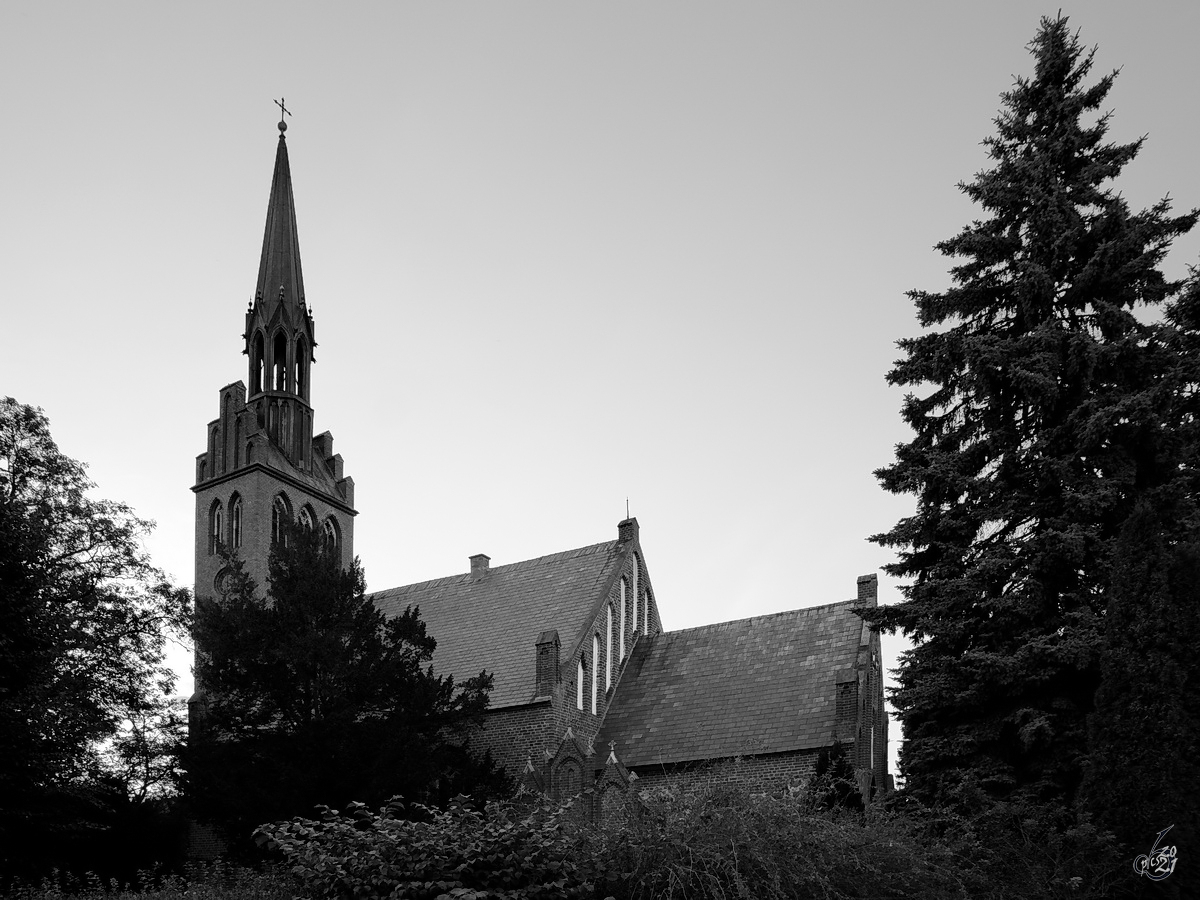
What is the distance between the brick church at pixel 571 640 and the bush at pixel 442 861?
11.7 m

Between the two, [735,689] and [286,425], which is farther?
[286,425]

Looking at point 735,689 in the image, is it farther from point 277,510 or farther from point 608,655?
point 277,510

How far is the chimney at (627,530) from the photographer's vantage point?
103 feet

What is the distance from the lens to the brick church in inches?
1037

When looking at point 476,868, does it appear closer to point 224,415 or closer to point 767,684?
point 767,684

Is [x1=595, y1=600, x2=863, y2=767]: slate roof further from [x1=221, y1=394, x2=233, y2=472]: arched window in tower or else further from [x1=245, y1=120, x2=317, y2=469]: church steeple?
[x1=221, y1=394, x2=233, y2=472]: arched window in tower

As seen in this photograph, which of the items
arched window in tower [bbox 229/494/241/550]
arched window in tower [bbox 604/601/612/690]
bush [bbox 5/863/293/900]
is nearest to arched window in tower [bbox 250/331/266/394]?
arched window in tower [bbox 229/494/241/550]

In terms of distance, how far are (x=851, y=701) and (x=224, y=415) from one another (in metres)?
21.2

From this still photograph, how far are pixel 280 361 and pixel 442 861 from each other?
28095 mm

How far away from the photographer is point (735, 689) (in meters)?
27.8

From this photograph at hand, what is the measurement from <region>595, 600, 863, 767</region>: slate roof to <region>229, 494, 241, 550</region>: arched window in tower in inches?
495

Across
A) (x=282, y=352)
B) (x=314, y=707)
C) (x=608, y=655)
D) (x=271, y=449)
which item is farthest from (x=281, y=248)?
(x=314, y=707)

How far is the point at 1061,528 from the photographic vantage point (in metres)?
16.1

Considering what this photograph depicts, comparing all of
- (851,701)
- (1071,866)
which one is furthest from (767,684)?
(1071,866)
